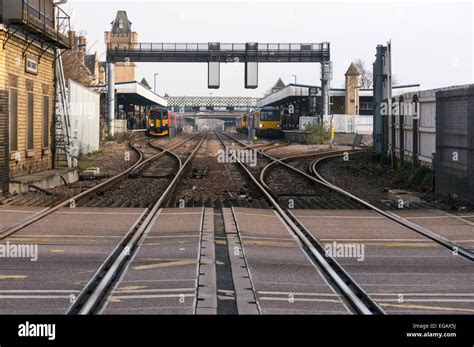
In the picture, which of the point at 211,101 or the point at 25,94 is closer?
the point at 25,94

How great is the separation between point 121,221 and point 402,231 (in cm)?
467

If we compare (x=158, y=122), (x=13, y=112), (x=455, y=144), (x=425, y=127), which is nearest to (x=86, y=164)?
(x=13, y=112)

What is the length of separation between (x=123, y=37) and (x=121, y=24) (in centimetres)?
1393

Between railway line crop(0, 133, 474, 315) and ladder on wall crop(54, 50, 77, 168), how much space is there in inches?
351

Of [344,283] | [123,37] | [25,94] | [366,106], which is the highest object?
[123,37]

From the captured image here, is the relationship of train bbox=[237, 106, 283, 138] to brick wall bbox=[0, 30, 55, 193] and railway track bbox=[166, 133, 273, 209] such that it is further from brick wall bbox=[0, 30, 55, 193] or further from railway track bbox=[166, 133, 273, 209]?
brick wall bbox=[0, 30, 55, 193]

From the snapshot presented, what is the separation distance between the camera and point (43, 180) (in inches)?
725

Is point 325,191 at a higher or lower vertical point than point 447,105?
lower

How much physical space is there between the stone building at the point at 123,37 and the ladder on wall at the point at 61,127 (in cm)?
10154

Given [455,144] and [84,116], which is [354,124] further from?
[455,144]

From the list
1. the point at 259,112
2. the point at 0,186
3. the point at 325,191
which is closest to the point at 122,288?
the point at 0,186

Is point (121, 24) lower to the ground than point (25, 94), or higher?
higher
